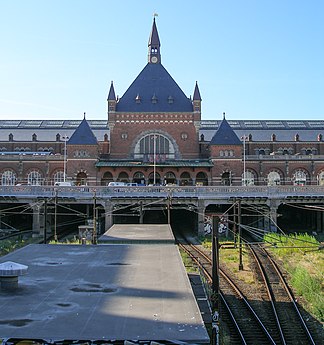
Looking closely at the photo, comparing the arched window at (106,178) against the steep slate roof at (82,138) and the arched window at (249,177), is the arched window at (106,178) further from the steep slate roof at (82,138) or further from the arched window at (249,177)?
the arched window at (249,177)

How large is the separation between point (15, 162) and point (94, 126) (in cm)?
1903

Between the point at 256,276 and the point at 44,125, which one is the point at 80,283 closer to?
the point at 256,276

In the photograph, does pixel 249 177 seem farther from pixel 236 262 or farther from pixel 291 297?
pixel 291 297

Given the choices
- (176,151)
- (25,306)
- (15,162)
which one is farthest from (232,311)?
(15,162)

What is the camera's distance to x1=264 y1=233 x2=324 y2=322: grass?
17638mm

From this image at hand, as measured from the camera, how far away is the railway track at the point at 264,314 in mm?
15047

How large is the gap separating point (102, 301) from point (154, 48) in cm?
6845

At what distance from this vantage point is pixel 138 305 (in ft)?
32.1

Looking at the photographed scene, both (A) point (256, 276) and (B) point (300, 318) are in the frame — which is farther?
(A) point (256, 276)

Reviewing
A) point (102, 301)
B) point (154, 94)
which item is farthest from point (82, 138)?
point (102, 301)

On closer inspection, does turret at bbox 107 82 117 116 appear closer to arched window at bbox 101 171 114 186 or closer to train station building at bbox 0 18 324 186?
train station building at bbox 0 18 324 186

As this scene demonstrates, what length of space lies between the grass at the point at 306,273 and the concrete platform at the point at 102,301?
13.8ft

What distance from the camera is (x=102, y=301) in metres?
10.2

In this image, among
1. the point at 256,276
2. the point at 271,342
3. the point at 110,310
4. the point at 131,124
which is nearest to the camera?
the point at 110,310
